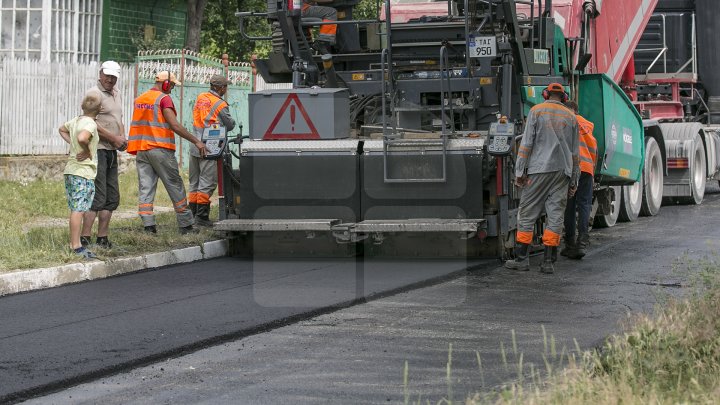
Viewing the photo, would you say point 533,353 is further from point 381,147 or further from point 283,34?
point 283,34

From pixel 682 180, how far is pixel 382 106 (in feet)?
24.4

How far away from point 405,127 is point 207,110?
2.44 meters

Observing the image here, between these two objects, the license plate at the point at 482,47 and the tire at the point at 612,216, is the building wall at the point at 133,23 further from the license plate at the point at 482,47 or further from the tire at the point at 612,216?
the license plate at the point at 482,47

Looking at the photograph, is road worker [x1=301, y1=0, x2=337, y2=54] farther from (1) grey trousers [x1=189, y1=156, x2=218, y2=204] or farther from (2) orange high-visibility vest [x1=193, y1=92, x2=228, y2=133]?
(1) grey trousers [x1=189, y1=156, x2=218, y2=204]

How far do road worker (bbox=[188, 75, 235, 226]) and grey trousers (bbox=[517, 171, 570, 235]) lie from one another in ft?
12.1

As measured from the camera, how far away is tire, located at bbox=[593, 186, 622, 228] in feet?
49.2

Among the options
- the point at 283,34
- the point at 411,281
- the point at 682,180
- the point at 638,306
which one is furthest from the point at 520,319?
the point at 682,180

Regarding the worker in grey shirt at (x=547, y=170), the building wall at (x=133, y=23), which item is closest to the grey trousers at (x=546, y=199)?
the worker in grey shirt at (x=547, y=170)

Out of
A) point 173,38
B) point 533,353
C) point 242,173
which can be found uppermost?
point 173,38

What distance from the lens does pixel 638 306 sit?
894cm

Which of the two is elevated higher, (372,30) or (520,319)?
(372,30)

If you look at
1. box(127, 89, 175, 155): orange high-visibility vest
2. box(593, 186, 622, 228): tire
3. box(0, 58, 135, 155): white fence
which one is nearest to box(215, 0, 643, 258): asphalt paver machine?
box(127, 89, 175, 155): orange high-visibility vest

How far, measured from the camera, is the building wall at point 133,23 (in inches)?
967

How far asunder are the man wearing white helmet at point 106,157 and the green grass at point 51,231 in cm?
22
